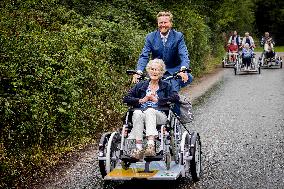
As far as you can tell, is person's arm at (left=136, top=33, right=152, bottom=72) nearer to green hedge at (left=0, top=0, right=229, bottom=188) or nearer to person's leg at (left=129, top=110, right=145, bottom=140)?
person's leg at (left=129, top=110, right=145, bottom=140)

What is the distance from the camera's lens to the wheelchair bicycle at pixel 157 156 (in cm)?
674

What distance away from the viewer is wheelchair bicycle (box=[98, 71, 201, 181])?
6.74 meters

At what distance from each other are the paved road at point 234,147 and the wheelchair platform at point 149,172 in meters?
0.27

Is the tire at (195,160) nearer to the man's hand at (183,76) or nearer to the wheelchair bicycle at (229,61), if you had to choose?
the man's hand at (183,76)

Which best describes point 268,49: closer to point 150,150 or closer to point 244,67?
point 244,67

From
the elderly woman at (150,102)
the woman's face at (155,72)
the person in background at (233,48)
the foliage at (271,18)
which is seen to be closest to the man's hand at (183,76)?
→ the elderly woman at (150,102)

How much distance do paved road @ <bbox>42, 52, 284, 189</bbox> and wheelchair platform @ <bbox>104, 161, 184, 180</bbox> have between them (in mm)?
274

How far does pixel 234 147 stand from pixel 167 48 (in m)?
2.29

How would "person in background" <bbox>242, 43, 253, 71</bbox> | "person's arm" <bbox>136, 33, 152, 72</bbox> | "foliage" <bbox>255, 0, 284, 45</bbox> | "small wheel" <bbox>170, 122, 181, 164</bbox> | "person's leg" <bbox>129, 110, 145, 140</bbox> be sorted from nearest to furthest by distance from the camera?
"person's leg" <bbox>129, 110, 145, 140</bbox> < "small wheel" <bbox>170, 122, 181, 164</bbox> < "person's arm" <bbox>136, 33, 152, 72</bbox> < "person in background" <bbox>242, 43, 253, 71</bbox> < "foliage" <bbox>255, 0, 284, 45</bbox>

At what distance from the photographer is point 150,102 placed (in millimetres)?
7379

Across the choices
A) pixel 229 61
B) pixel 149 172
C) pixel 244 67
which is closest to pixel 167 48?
pixel 149 172

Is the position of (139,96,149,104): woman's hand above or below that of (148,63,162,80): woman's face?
below

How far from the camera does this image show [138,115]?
7012 millimetres

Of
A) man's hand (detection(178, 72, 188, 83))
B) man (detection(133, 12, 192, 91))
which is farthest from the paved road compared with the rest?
man (detection(133, 12, 192, 91))
